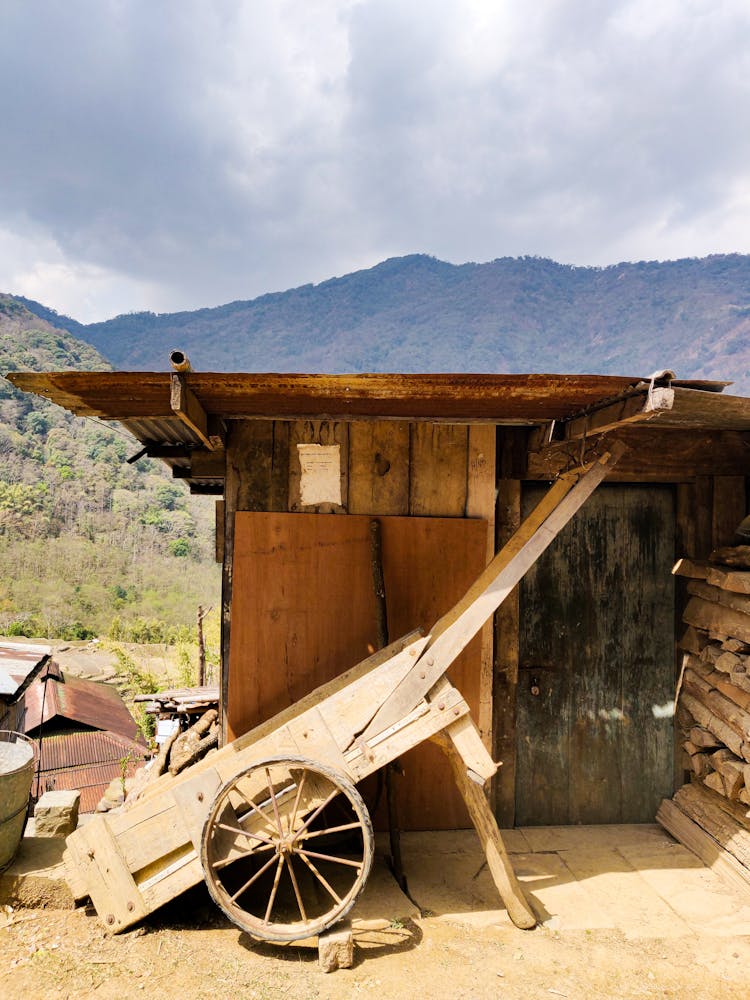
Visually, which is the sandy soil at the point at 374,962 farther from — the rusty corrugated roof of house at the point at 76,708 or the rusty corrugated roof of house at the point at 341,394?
the rusty corrugated roof of house at the point at 76,708

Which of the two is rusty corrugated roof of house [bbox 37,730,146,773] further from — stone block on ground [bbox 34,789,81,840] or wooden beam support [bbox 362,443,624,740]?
wooden beam support [bbox 362,443,624,740]

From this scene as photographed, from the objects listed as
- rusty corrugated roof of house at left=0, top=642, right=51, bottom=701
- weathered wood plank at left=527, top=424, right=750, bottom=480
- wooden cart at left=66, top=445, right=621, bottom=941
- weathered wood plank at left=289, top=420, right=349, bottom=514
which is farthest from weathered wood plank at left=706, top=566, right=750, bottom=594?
rusty corrugated roof of house at left=0, top=642, right=51, bottom=701

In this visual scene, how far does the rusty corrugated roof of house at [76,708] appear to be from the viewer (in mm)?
11547

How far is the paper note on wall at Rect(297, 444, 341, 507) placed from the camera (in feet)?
14.2

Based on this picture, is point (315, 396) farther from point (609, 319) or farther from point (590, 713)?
point (609, 319)

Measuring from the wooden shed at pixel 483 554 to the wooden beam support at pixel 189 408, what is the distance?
1.8 inches

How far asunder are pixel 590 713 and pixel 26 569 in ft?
156

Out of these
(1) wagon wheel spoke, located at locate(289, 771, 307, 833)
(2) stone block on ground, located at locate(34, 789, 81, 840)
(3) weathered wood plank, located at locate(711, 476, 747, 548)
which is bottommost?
(2) stone block on ground, located at locate(34, 789, 81, 840)

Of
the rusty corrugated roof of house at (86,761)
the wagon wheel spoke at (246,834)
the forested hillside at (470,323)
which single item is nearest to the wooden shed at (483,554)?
the wagon wheel spoke at (246,834)

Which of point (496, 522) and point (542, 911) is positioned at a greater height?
point (496, 522)

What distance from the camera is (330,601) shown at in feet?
14.0

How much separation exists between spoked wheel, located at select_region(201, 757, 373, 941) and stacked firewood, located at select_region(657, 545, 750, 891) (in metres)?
2.47

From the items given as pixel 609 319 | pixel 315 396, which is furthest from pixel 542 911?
pixel 609 319

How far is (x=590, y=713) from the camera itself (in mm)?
4668
